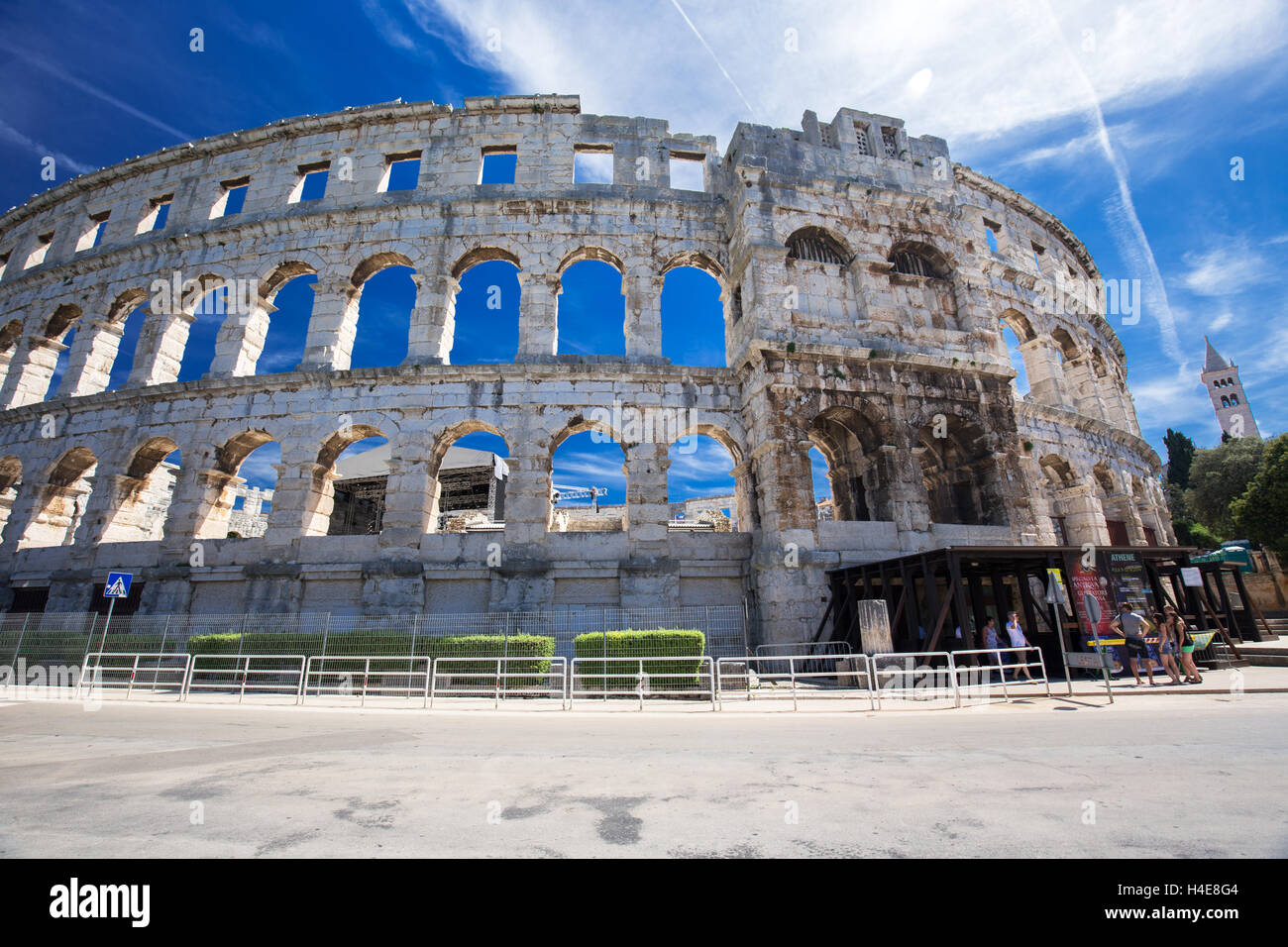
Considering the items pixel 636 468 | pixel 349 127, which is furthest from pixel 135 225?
pixel 636 468

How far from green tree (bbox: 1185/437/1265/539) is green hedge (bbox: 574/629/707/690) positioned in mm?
34709

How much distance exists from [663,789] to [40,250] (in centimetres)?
3273

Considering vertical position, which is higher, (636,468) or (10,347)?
(10,347)

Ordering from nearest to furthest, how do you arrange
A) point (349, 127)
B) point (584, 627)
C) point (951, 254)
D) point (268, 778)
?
point (268, 778) → point (584, 627) → point (951, 254) → point (349, 127)

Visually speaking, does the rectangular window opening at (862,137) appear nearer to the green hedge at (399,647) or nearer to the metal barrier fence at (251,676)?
the green hedge at (399,647)

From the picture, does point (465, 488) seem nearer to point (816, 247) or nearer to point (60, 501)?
point (60, 501)

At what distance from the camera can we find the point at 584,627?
1343 centimetres

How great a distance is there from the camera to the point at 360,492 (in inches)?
1003

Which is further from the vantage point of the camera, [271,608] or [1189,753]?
[271,608]

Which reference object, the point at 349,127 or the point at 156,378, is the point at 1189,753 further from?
the point at 349,127

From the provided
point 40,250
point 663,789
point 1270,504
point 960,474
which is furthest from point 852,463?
point 40,250

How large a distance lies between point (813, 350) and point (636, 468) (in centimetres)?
578

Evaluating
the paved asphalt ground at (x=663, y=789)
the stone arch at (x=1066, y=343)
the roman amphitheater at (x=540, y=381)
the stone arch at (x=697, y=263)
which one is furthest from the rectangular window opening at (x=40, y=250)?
the stone arch at (x=1066, y=343)

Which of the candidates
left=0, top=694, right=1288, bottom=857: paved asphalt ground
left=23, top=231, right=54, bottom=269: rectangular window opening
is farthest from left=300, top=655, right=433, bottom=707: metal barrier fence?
left=23, top=231, right=54, bottom=269: rectangular window opening
